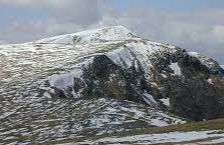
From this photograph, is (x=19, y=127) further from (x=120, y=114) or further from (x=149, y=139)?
(x=149, y=139)

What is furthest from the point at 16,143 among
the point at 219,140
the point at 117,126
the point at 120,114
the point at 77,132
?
the point at 219,140

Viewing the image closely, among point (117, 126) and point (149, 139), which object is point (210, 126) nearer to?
point (149, 139)

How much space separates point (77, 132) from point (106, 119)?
19.7 m

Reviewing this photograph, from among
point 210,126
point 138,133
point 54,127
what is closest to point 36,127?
point 54,127

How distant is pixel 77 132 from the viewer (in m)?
173

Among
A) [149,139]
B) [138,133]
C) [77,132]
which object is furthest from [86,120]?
[149,139]

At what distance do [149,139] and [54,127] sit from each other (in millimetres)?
80609

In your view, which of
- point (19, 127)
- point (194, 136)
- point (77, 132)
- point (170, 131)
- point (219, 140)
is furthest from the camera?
point (19, 127)

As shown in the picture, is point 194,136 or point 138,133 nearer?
point 194,136

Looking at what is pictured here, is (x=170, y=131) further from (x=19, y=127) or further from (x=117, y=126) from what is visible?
(x=19, y=127)

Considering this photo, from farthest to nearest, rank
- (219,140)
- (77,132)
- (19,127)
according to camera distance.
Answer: (19,127) → (77,132) → (219,140)

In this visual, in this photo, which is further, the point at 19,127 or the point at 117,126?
the point at 19,127

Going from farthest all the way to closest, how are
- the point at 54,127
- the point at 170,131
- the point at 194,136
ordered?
the point at 54,127 → the point at 170,131 → the point at 194,136

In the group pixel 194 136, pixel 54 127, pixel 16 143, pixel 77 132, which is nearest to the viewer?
pixel 194 136
